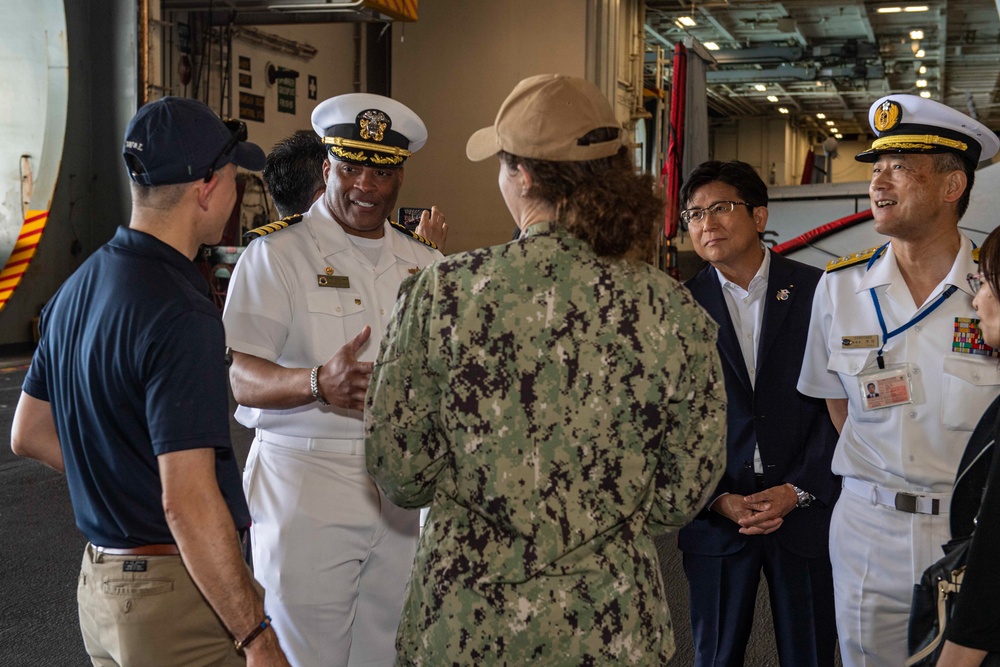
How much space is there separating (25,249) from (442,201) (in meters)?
7.05

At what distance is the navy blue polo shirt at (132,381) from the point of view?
178 cm

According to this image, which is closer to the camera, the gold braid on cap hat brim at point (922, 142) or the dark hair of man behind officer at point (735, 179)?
the gold braid on cap hat brim at point (922, 142)

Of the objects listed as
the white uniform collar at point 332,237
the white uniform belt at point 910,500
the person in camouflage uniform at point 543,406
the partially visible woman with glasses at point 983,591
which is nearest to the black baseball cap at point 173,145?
the person in camouflage uniform at point 543,406

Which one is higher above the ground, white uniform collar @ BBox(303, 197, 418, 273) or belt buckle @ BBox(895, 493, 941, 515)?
white uniform collar @ BBox(303, 197, 418, 273)

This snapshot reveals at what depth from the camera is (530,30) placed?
50.4 feet

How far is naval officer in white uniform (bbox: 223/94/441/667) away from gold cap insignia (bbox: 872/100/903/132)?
1386 mm

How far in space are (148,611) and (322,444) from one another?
0.83 m

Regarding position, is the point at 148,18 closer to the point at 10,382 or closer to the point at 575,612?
the point at 10,382

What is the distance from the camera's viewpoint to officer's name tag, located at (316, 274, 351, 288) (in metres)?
2.70

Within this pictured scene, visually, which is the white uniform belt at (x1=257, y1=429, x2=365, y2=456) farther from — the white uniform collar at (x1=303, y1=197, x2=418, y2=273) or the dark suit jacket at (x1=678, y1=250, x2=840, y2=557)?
the dark suit jacket at (x1=678, y1=250, x2=840, y2=557)

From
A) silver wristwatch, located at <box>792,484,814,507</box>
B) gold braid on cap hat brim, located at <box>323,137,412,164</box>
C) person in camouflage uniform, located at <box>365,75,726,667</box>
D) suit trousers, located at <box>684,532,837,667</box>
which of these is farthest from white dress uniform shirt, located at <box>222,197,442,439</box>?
silver wristwatch, located at <box>792,484,814,507</box>

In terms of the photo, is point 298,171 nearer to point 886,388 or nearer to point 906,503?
point 886,388

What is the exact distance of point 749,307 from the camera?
299 centimetres

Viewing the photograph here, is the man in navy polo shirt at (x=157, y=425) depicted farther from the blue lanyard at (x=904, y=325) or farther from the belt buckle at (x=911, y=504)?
the blue lanyard at (x=904, y=325)
